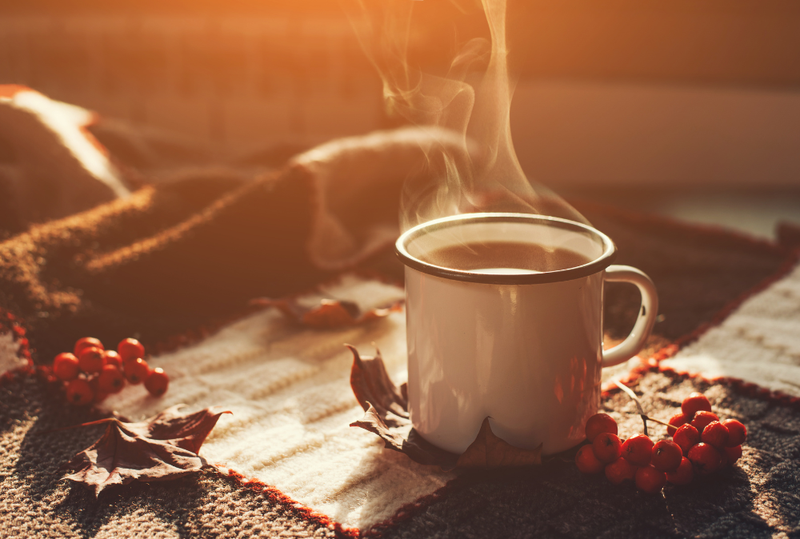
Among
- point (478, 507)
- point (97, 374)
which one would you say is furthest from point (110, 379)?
point (478, 507)

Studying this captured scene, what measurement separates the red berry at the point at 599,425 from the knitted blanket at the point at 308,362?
0.11 ft

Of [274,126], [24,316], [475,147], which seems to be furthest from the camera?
[274,126]

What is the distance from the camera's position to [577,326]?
0.46m

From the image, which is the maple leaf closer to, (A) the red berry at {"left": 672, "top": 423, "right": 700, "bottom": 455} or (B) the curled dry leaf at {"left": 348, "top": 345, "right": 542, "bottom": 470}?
(B) the curled dry leaf at {"left": 348, "top": 345, "right": 542, "bottom": 470}

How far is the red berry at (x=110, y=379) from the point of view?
62cm

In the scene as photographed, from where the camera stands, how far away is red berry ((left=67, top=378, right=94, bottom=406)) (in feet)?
2.00

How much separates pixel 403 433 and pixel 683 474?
21 centimetres

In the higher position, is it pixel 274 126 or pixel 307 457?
pixel 274 126

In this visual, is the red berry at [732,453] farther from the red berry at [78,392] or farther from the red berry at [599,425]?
the red berry at [78,392]

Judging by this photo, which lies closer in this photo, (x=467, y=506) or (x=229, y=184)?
(x=467, y=506)

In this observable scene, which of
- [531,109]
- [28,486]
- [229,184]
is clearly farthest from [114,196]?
[531,109]

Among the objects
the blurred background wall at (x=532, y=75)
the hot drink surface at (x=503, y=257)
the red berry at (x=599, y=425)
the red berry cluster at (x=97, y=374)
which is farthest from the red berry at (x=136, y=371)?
the blurred background wall at (x=532, y=75)

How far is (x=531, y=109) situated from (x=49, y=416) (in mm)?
1604

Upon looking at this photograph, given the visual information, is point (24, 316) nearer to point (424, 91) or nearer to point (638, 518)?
point (424, 91)
